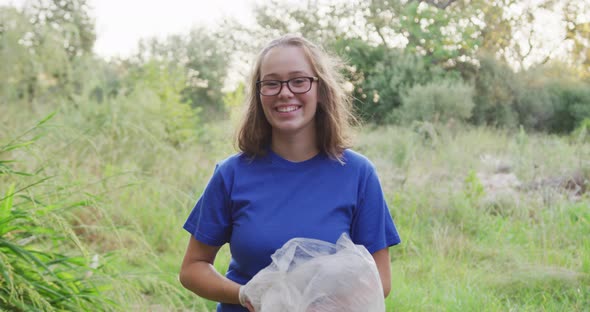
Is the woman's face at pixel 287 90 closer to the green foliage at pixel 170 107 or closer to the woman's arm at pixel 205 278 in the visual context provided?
the woman's arm at pixel 205 278

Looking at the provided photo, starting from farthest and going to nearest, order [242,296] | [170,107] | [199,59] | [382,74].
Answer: [199,59]
[382,74]
[170,107]
[242,296]

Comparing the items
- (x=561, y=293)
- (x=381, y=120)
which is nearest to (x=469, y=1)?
(x=381, y=120)

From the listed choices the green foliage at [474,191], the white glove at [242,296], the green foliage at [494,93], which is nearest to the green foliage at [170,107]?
the green foliage at [474,191]

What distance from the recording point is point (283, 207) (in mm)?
1572

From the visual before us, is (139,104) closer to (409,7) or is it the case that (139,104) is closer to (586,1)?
(409,7)

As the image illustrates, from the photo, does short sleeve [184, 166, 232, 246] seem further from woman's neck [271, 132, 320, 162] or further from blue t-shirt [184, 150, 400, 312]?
woman's neck [271, 132, 320, 162]

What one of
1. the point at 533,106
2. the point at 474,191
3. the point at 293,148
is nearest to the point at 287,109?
the point at 293,148

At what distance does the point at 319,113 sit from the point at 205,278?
604mm

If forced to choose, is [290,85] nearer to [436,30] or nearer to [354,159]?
[354,159]

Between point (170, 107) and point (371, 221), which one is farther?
point (170, 107)

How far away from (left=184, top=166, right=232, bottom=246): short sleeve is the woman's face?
0.24 meters

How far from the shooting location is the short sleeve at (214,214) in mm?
1652

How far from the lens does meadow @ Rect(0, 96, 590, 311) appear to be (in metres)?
2.51

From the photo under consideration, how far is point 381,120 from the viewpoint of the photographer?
→ 1222cm
